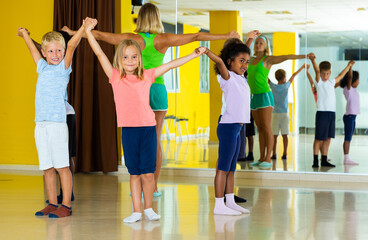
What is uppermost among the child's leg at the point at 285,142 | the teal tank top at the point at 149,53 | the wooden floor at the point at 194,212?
the teal tank top at the point at 149,53

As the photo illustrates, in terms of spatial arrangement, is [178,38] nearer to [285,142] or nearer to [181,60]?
[181,60]

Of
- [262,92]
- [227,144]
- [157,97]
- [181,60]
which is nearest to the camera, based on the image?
[181,60]

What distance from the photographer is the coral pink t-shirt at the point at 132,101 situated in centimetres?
373

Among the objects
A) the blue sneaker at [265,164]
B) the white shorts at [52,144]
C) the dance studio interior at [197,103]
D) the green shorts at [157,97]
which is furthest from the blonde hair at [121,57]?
the blue sneaker at [265,164]

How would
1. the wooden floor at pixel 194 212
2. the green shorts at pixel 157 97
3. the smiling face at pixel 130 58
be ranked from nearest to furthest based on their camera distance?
the wooden floor at pixel 194 212
the smiling face at pixel 130 58
the green shorts at pixel 157 97

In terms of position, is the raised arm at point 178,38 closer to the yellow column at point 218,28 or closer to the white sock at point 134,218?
the white sock at point 134,218

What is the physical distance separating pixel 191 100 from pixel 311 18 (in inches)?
61.6

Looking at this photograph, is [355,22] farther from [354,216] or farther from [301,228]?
[301,228]

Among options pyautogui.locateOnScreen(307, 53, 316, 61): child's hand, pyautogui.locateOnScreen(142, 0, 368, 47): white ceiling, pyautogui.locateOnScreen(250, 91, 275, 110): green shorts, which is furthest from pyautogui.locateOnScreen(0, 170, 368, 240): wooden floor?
pyautogui.locateOnScreen(142, 0, 368, 47): white ceiling

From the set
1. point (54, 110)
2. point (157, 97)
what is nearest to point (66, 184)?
point (54, 110)

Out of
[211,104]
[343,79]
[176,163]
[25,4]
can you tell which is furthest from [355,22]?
[25,4]

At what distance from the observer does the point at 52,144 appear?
395cm

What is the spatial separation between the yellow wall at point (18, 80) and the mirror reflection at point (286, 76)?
1601 mm

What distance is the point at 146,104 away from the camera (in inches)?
148
